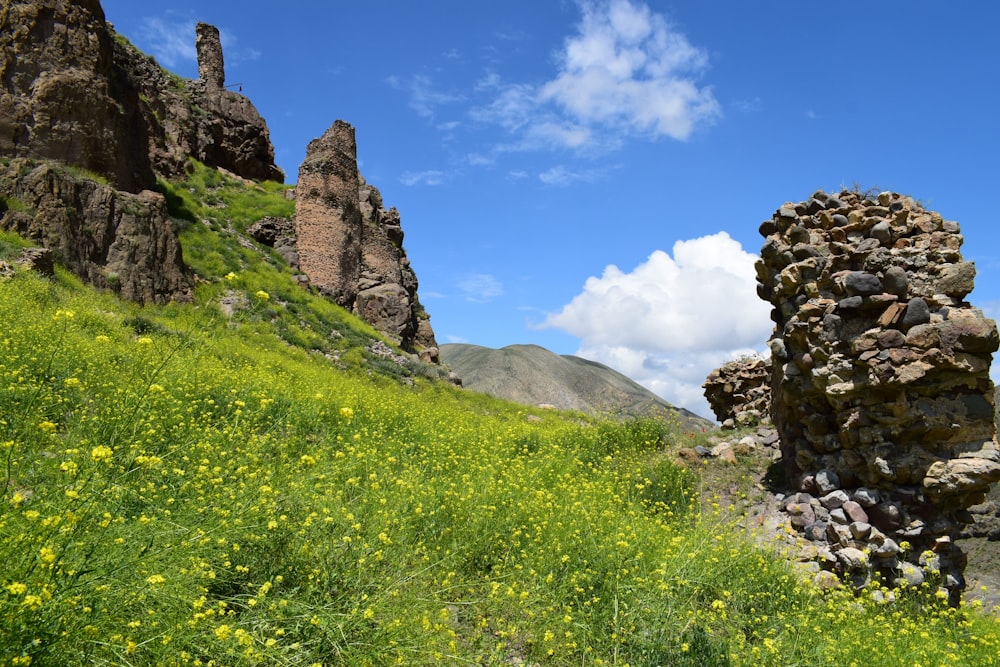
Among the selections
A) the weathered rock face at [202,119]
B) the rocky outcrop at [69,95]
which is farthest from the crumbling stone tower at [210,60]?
the rocky outcrop at [69,95]

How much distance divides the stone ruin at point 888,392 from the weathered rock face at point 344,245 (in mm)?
18327

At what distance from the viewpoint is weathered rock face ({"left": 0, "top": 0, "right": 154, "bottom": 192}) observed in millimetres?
13727

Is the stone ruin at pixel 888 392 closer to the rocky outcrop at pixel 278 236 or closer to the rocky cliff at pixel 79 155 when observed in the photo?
the rocky cliff at pixel 79 155

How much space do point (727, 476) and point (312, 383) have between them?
779 cm

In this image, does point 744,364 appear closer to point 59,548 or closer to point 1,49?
point 59,548

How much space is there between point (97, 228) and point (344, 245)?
11.9m

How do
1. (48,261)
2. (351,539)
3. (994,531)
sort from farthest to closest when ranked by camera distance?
1. (48,261)
2. (994,531)
3. (351,539)

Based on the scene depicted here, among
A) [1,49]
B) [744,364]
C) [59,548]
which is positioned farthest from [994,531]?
[1,49]

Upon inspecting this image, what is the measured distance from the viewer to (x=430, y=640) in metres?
3.23

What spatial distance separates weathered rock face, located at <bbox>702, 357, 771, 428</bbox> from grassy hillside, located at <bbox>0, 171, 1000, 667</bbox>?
16.3 feet

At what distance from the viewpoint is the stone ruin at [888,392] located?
7.10 m

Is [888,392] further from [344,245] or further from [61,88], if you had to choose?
[344,245]

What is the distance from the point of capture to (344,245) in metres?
25.2

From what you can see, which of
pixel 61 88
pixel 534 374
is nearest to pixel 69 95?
pixel 61 88
